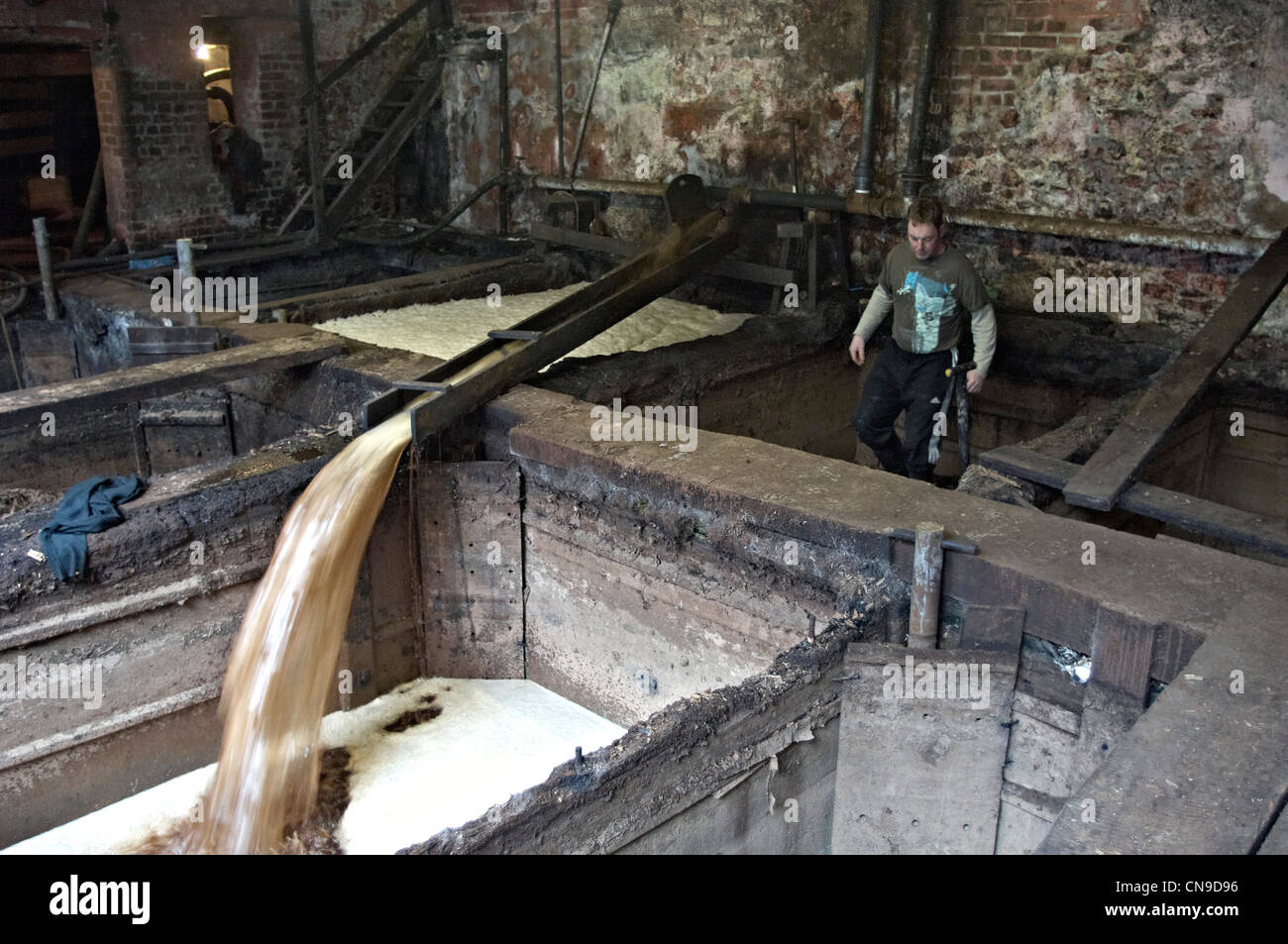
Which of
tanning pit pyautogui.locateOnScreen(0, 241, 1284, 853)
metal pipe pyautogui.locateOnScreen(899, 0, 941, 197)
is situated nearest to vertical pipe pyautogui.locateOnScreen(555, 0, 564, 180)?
tanning pit pyautogui.locateOnScreen(0, 241, 1284, 853)

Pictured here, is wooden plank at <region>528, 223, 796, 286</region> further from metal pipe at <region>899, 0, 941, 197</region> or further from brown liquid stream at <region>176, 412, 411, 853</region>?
brown liquid stream at <region>176, 412, 411, 853</region>

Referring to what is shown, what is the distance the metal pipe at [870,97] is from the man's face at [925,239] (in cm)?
211

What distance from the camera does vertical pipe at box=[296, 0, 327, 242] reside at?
958 centimetres

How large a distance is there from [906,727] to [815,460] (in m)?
1.44

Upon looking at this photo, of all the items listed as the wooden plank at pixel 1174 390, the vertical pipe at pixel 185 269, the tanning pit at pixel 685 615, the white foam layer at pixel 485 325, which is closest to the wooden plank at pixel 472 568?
the tanning pit at pixel 685 615

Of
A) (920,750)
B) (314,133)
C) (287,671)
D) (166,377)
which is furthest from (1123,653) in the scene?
(314,133)

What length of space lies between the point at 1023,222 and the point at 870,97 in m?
1.33

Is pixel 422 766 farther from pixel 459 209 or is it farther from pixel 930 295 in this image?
pixel 459 209

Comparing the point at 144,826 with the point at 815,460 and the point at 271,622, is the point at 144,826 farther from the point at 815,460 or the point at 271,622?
the point at 815,460

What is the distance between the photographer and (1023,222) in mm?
7000

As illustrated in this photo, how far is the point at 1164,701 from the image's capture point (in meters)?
3.30

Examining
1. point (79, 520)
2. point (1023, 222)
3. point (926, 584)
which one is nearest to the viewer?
point (926, 584)

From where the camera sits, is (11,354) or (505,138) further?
(505,138)

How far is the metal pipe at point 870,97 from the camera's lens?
728 centimetres
